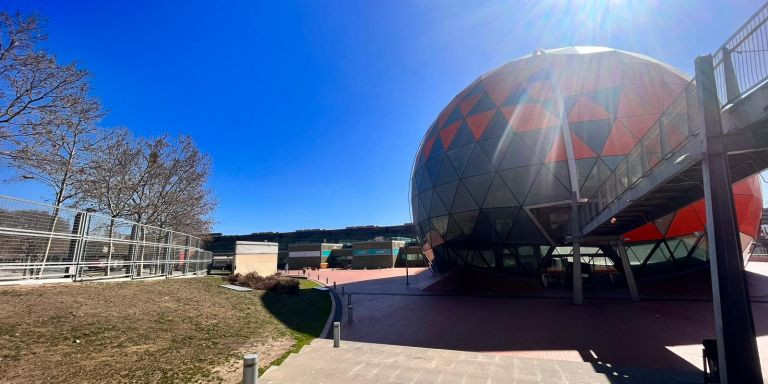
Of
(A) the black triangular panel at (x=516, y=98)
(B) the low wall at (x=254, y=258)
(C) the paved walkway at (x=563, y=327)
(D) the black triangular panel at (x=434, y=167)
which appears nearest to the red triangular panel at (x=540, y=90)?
(A) the black triangular panel at (x=516, y=98)

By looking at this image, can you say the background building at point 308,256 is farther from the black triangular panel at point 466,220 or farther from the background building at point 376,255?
the black triangular panel at point 466,220

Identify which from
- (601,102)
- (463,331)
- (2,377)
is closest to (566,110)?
(601,102)

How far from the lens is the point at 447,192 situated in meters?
22.2

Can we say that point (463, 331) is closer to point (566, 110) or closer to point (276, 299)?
point (276, 299)

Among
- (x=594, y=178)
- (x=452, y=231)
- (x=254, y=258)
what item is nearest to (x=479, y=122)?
(x=452, y=231)

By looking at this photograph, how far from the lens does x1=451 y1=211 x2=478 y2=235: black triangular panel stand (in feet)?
67.4

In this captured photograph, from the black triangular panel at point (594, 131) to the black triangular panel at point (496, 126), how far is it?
141 inches

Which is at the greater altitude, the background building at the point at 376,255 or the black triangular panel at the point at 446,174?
the black triangular panel at the point at 446,174

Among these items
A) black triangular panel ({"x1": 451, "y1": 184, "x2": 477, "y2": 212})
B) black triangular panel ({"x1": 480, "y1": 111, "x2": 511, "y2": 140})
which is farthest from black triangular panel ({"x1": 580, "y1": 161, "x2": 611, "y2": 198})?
black triangular panel ({"x1": 451, "y1": 184, "x2": 477, "y2": 212})

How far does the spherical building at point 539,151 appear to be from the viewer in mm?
18109

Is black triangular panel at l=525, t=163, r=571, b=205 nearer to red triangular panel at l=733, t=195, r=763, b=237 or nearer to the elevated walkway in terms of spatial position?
the elevated walkway

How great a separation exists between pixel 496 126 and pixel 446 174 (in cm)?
425

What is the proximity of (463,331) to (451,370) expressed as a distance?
4.55 metres

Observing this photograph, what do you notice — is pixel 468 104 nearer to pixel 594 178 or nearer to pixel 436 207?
pixel 436 207
